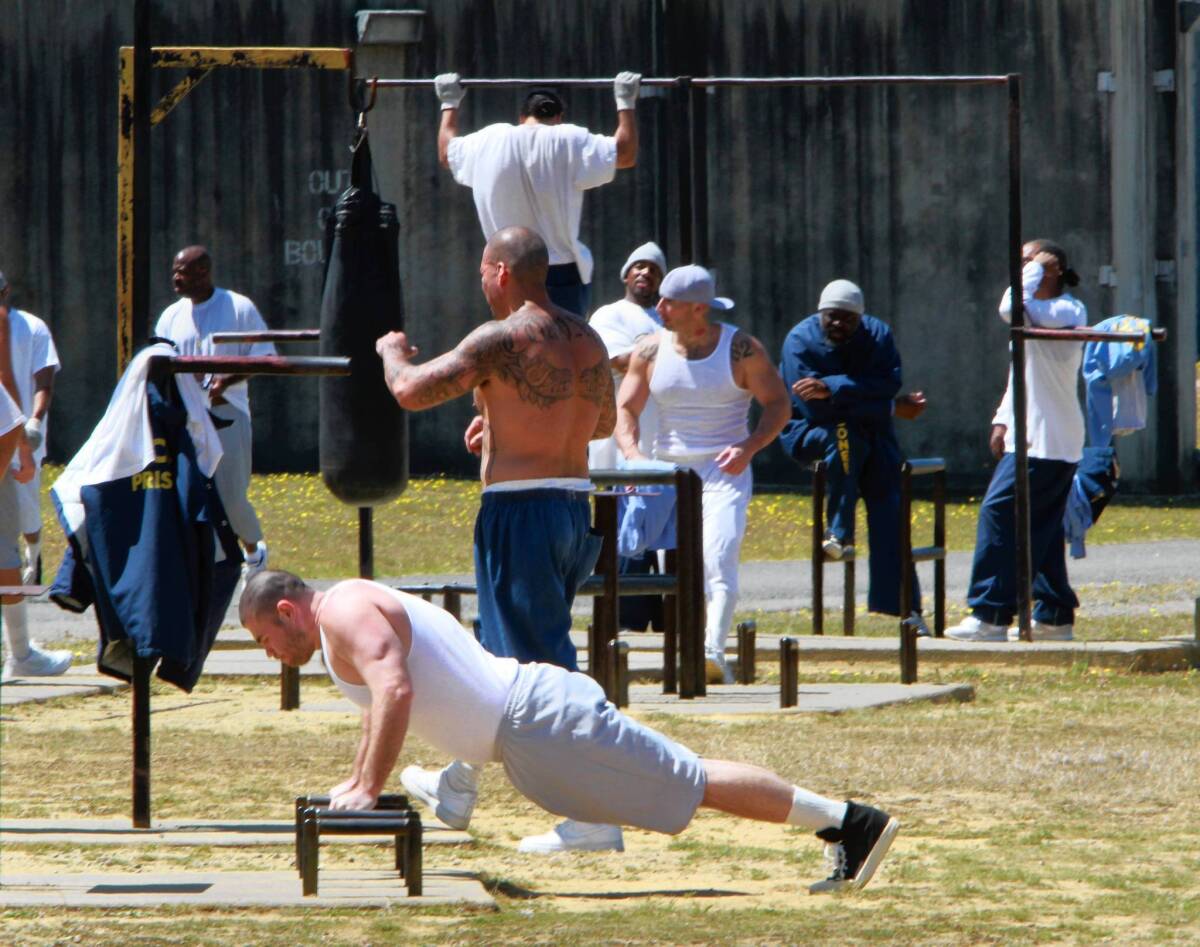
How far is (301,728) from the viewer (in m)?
10.1

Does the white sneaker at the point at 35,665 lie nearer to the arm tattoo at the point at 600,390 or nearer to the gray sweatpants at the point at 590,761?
the arm tattoo at the point at 600,390

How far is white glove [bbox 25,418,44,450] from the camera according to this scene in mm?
11656

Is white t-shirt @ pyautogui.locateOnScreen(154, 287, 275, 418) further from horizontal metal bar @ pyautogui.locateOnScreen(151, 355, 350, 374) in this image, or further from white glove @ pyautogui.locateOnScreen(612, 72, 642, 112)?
horizontal metal bar @ pyautogui.locateOnScreen(151, 355, 350, 374)

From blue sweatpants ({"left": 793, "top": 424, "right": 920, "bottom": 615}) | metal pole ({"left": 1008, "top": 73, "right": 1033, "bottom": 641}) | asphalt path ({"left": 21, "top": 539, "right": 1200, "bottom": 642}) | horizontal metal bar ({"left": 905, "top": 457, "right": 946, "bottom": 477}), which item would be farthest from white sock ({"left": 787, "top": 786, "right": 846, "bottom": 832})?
asphalt path ({"left": 21, "top": 539, "right": 1200, "bottom": 642})

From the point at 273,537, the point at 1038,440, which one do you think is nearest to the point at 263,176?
the point at 273,537

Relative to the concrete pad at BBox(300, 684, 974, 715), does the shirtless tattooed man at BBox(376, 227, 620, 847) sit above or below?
above

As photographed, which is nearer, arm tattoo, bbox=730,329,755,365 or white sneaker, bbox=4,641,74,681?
arm tattoo, bbox=730,329,755,365

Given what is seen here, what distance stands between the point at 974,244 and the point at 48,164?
951 cm

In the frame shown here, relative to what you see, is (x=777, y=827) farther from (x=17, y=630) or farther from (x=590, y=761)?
(x=17, y=630)

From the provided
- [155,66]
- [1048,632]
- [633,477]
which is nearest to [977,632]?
[1048,632]

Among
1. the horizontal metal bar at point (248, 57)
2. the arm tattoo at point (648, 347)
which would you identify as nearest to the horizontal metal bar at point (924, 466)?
the arm tattoo at point (648, 347)

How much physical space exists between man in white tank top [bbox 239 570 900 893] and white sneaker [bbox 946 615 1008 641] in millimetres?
6238

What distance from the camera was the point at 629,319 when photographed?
40.9ft

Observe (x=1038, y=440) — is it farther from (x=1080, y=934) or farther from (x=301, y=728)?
(x=1080, y=934)
